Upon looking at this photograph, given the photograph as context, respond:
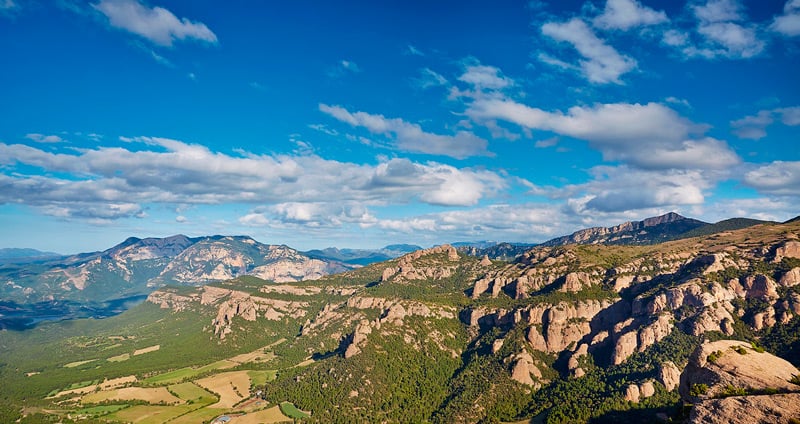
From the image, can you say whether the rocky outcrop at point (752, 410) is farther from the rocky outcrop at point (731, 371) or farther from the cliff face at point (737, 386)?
the rocky outcrop at point (731, 371)

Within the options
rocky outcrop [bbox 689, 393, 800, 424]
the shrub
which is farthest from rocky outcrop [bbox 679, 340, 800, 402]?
rocky outcrop [bbox 689, 393, 800, 424]

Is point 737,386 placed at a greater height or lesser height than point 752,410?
greater

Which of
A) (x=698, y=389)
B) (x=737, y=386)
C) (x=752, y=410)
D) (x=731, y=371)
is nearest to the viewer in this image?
(x=752, y=410)

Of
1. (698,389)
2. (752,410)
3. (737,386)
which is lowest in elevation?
(698,389)

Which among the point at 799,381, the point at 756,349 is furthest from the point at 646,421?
the point at 799,381

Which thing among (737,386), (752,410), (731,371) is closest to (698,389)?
(737,386)

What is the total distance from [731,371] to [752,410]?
12209 mm

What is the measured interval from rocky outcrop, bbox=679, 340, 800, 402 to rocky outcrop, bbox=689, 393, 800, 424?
4928 mm

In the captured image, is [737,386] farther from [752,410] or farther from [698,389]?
[752,410]

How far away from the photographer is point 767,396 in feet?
179

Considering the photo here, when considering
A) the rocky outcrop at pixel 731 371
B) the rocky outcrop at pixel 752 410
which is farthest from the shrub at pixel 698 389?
the rocky outcrop at pixel 752 410

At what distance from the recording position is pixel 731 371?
6394cm

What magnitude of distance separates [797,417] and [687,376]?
21125mm

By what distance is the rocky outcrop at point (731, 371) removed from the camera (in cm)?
6103
